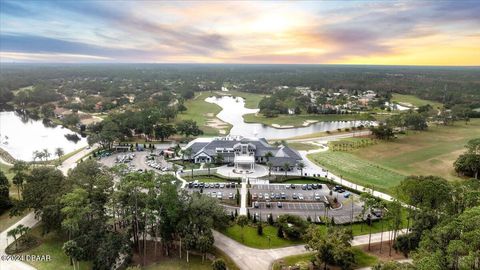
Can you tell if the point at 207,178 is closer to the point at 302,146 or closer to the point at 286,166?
the point at 286,166

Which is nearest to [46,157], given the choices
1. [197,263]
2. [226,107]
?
[197,263]

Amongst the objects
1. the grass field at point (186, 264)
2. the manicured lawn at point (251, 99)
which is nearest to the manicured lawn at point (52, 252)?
the grass field at point (186, 264)

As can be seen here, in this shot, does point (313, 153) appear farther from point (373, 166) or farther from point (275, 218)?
point (275, 218)

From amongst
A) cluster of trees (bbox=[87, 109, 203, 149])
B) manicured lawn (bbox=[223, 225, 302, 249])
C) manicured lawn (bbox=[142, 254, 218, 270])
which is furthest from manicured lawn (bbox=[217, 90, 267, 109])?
manicured lawn (bbox=[142, 254, 218, 270])

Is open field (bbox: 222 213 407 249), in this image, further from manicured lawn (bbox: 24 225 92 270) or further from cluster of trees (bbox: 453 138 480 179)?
cluster of trees (bbox: 453 138 480 179)

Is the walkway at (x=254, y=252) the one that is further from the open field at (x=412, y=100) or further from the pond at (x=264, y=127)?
the open field at (x=412, y=100)

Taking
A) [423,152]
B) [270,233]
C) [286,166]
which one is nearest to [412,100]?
[423,152]

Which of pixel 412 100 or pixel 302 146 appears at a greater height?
pixel 412 100
